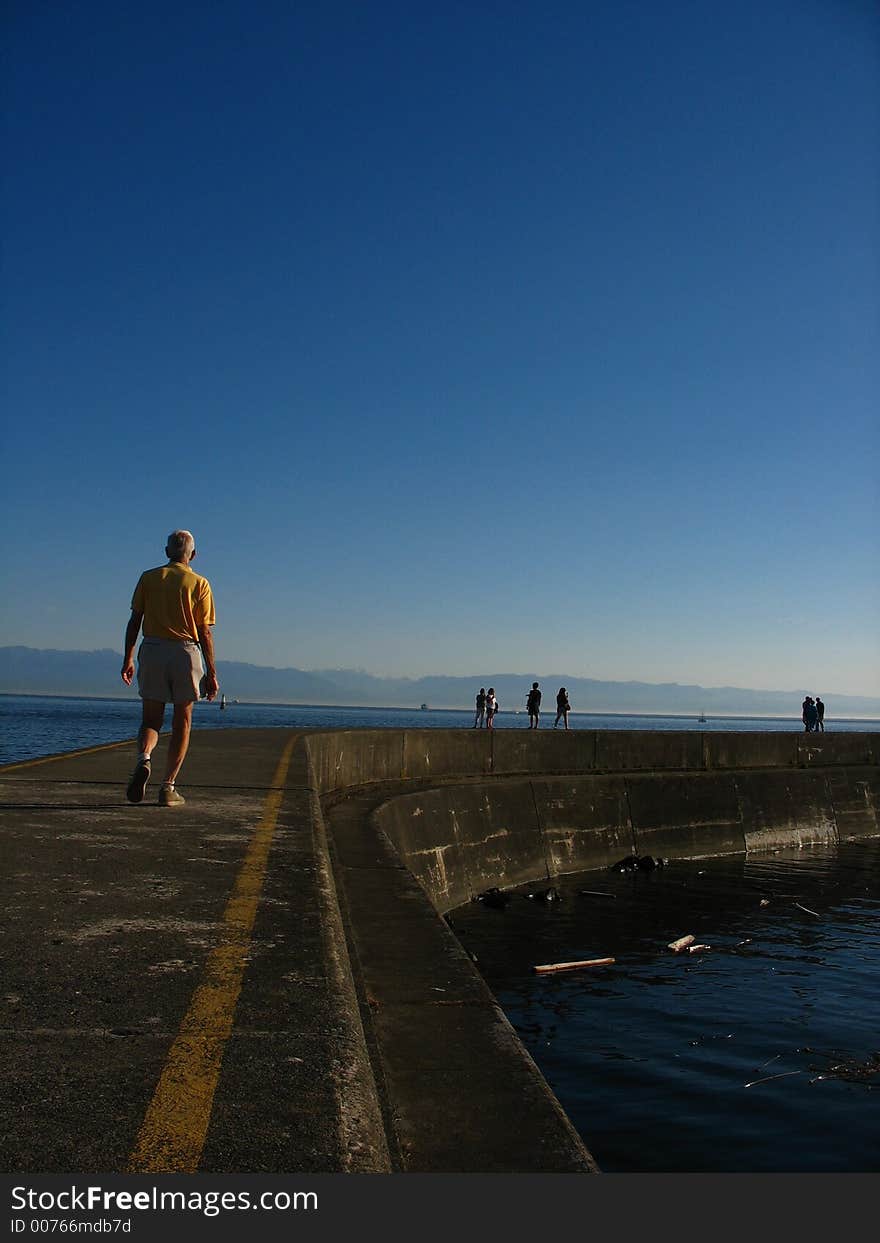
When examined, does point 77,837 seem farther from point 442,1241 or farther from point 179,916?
point 442,1241

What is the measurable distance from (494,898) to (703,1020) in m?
5.35

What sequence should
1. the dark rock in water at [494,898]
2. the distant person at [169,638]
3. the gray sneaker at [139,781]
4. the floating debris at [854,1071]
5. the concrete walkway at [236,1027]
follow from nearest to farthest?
the concrete walkway at [236,1027], the floating debris at [854,1071], the distant person at [169,638], the gray sneaker at [139,781], the dark rock in water at [494,898]

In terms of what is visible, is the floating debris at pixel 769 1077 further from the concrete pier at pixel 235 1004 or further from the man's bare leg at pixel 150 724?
the man's bare leg at pixel 150 724

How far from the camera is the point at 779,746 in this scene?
2369cm

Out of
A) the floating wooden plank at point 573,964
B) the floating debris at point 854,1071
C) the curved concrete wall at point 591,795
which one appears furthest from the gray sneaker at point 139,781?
the floating debris at point 854,1071

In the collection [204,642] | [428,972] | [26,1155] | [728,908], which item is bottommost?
[728,908]

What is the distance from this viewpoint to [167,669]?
6.60 m

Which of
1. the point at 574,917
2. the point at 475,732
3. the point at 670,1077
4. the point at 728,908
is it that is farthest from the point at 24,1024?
the point at 475,732

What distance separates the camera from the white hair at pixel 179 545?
6.73 metres

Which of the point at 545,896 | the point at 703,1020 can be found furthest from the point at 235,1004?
the point at 545,896

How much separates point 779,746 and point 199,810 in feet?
64.0

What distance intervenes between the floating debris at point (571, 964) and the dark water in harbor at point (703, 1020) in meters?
0.12

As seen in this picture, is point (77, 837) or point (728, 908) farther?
point (728, 908)

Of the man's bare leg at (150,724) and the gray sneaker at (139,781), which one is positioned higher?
the man's bare leg at (150,724)
